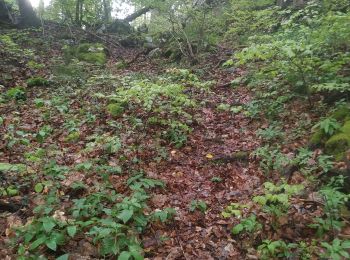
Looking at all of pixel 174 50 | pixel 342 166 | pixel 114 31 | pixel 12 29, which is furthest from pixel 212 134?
pixel 114 31

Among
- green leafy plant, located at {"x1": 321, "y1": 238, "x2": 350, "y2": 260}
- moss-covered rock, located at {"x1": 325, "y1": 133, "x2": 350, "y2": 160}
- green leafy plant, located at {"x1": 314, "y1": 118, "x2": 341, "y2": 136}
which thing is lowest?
green leafy plant, located at {"x1": 321, "y1": 238, "x2": 350, "y2": 260}

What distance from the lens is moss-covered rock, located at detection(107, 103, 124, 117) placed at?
754 centimetres

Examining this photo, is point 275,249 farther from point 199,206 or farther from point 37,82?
point 37,82

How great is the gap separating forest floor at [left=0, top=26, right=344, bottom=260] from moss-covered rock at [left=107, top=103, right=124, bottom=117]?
11 centimetres

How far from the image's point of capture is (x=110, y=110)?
7641 mm

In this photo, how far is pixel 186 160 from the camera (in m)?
6.16

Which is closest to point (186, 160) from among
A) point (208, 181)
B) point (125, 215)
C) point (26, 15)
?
point (208, 181)

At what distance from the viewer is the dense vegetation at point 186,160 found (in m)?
3.88

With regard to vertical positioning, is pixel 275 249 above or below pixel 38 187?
below

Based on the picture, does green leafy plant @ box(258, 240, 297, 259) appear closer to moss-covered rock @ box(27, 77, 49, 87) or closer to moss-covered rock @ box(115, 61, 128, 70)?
moss-covered rock @ box(27, 77, 49, 87)

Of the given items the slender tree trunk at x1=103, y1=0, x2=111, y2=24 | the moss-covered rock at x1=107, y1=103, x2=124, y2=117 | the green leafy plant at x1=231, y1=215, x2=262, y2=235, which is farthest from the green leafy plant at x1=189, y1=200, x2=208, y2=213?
the slender tree trunk at x1=103, y1=0, x2=111, y2=24

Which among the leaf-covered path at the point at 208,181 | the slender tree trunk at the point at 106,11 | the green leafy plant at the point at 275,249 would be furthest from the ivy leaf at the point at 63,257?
the slender tree trunk at the point at 106,11

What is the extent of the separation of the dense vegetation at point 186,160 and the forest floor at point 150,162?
2 cm

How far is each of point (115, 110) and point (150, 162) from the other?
2.15 m
